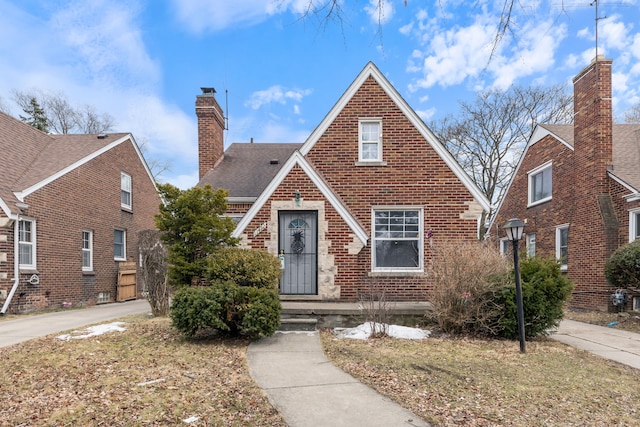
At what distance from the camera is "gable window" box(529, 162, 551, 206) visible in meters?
14.9

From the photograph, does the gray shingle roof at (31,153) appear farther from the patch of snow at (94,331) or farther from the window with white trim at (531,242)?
the window with white trim at (531,242)

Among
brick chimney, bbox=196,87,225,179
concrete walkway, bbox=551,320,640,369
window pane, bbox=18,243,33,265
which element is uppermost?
brick chimney, bbox=196,87,225,179

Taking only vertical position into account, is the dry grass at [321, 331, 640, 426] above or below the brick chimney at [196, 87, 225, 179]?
below

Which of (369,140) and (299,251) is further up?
(369,140)

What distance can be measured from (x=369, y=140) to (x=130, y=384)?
7711 millimetres

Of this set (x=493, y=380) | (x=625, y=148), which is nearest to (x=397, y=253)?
(x=493, y=380)

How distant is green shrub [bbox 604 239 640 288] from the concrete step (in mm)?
7770

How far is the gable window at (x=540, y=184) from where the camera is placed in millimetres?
14852

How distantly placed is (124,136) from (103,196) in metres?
2.98

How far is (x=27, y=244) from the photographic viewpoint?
37.1 feet

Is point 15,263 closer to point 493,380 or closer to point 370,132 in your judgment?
point 370,132

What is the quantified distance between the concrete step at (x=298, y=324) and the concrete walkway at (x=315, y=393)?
131 centimetres

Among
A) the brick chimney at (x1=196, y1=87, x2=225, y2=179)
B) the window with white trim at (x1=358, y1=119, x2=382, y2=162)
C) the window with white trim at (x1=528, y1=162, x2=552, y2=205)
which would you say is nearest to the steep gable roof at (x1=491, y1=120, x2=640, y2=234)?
the window with white trim at (x1=528, y1=162, x2=552, y2=205)

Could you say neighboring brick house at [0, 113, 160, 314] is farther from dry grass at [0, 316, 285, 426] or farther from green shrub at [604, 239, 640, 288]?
green shrub at [604, 239, 640, 288]
